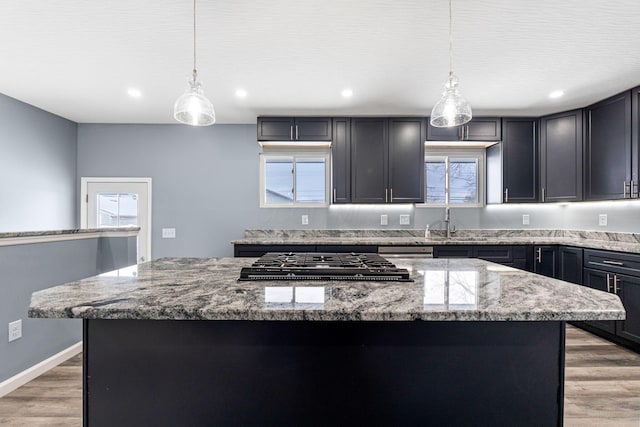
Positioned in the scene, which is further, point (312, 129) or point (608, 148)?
point (312, 129)

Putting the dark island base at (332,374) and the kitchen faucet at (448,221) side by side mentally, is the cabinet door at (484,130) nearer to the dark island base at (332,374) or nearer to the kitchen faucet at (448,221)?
the kitchen faucet at (448,221)

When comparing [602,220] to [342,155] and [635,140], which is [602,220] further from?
[342,155]

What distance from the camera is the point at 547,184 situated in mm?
3838

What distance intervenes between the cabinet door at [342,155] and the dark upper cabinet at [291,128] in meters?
0.11

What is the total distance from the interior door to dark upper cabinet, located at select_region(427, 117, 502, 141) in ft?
12.4

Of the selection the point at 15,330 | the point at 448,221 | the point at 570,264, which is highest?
the point at 448,221

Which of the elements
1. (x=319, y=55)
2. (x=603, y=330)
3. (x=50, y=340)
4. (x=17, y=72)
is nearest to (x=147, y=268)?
(x=50, y=340)

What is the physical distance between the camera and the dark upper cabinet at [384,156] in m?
3.90

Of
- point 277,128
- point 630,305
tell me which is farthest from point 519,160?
point 277,128

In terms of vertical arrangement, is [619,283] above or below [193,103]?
below

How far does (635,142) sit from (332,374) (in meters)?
3.75

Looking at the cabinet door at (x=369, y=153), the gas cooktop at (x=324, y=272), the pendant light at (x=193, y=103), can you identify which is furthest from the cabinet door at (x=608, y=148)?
the pendant light at (x=193, y=103)

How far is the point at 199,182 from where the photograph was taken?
14.2 feet

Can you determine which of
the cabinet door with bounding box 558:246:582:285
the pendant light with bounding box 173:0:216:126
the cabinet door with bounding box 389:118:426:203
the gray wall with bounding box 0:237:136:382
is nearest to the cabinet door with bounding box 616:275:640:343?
the cabinet door with bounding box 558:246:582:285
